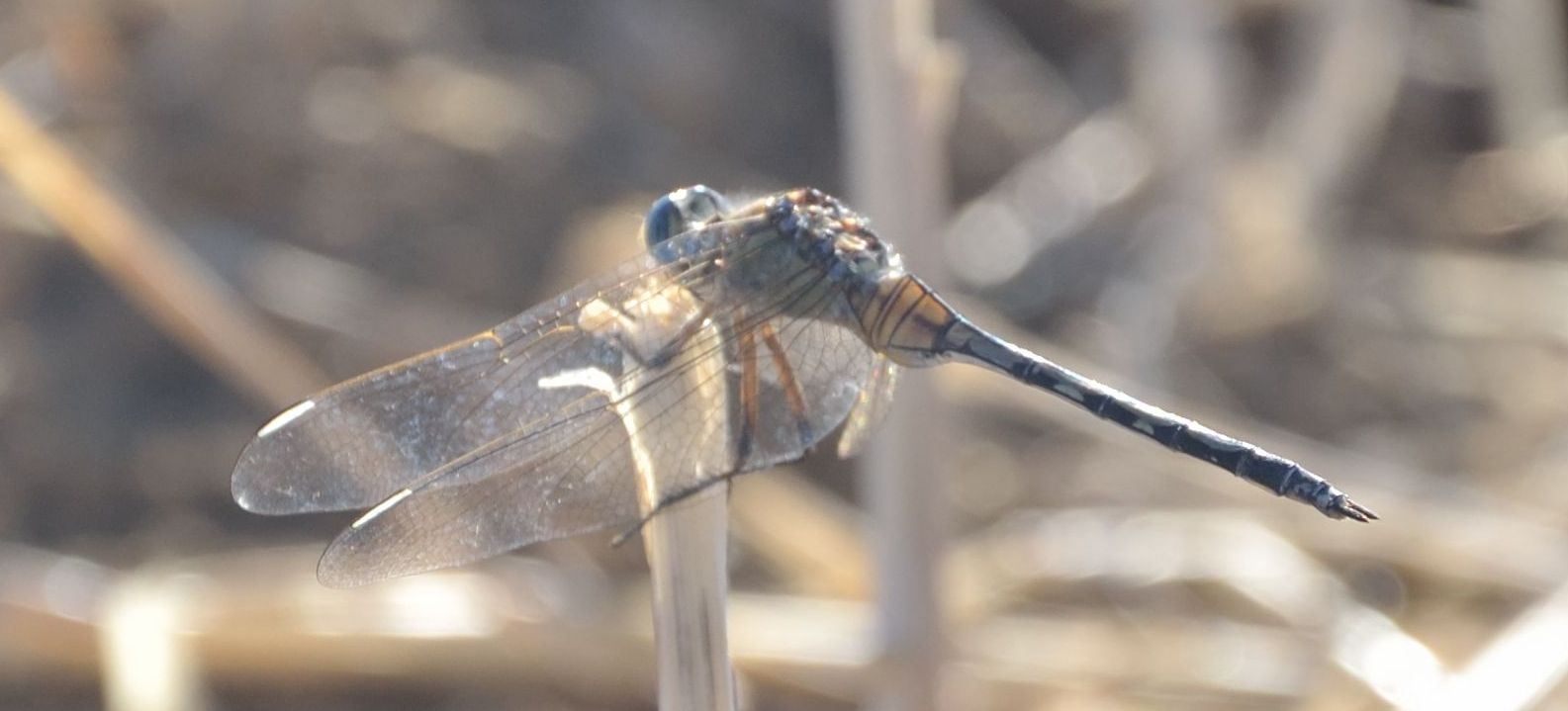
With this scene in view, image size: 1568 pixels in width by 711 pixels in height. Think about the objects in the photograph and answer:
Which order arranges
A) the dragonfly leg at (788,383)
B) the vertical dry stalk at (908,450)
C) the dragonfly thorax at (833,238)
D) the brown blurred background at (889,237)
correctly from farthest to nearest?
the brown blurred background at (889,237), the vertical dry stalk at (908,450), the dragonfly thorax at (833,238), the dragonfly leg at (788,383)

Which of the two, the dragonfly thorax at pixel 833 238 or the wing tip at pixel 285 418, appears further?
the dragonfly thorax at pixel 833 238

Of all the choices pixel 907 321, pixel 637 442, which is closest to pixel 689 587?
pixel 637 442

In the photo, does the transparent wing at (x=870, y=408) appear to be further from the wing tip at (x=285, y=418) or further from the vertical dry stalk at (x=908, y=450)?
the wing tip at (x=285, y=418)

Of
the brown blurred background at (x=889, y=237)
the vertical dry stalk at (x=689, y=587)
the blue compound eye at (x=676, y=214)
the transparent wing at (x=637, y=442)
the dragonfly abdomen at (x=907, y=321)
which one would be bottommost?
the vertical dry stalk at (x=689, y=587)

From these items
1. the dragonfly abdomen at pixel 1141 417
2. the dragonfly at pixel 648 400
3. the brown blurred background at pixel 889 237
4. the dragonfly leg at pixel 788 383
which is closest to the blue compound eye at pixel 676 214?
the dragonfly at pixel 648 400

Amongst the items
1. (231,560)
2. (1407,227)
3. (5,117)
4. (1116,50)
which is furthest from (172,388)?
(1407,227)

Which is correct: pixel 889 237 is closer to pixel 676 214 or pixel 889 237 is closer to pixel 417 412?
pixel 676 214

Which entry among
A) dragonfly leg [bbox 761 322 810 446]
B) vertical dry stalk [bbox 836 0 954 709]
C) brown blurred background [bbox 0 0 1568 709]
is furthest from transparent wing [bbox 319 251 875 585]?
brown blurred background [bbox 0 0 1568 709]
